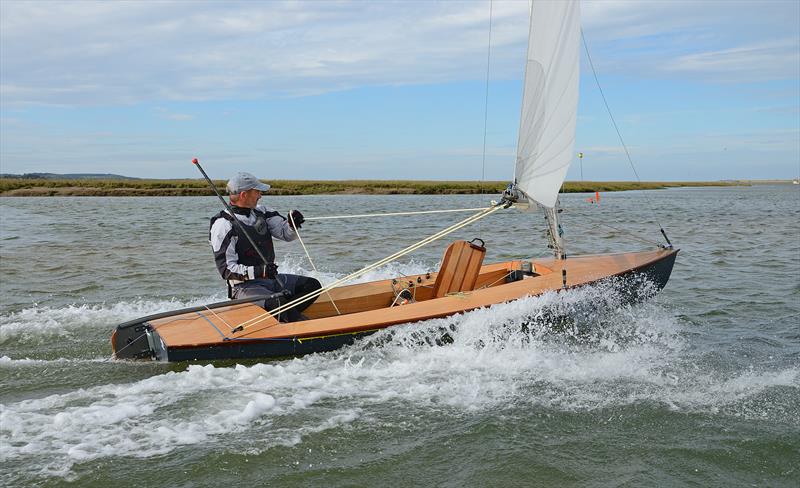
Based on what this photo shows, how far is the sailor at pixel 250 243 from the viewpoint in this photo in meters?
7.32

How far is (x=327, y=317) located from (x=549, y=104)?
12.5 ft

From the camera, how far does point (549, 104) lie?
8445 millimetres

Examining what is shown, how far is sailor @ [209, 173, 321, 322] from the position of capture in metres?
7.32

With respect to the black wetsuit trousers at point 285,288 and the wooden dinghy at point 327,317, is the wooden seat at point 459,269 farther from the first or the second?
the black wetsuit trousers at point 285,288

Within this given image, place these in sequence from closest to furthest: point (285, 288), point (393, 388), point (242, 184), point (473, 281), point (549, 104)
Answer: point (393, 388), point (242, 184), point (285, 288), point (473, 281), point (549, 104)

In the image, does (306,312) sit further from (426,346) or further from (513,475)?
(513,475)

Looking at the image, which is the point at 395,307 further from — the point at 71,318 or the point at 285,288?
the point at 71,318

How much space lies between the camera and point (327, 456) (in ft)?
16.2

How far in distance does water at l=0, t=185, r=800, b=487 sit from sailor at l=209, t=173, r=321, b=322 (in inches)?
44.2

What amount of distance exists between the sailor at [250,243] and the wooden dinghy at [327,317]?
30cm

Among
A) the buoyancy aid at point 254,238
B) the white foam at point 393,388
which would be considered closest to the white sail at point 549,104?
the white foam at point 393,388

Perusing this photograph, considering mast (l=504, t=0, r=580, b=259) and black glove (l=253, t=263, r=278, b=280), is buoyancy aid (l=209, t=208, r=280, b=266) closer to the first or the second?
black glove (l=253, t=263, r=278, b=280)

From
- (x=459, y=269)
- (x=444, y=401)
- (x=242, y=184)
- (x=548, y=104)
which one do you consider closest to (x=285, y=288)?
(x=242, y=184)

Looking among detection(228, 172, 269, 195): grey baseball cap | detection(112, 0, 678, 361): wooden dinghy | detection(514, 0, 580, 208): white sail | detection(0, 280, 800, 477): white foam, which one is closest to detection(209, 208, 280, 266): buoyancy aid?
detection(228, 172, 269, 195): grey baseball cap
